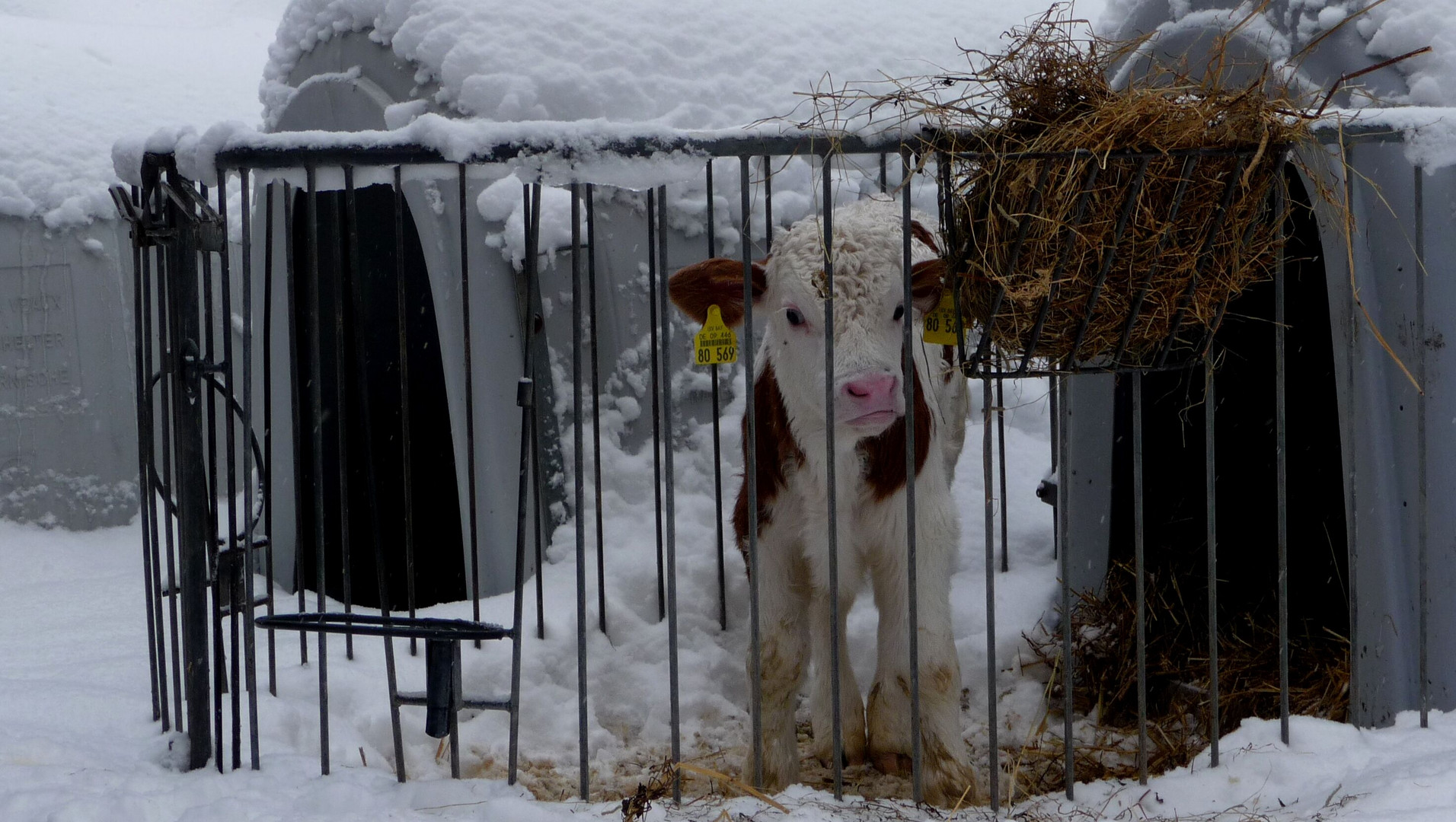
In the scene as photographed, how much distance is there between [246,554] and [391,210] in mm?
3154

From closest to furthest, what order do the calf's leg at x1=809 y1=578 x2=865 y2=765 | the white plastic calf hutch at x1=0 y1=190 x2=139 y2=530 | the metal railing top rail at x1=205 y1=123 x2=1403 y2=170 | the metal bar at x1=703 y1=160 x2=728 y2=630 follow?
the metal railing top rail at x1=205 y1=123 x2=1403 y2=170
the calf's leg at x1=809 y1=578 x2=865 y2=765
the metal bar at x1=703 y1=160 x2=728 y2=630
the white plastic calf hutch at x1=0 y1=190 x2=139 y2=530

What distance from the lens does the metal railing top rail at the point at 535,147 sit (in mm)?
2791

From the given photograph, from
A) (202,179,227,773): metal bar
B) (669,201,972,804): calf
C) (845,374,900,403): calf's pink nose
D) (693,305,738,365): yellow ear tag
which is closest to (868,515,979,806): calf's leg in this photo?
(669,201,972,804): calf

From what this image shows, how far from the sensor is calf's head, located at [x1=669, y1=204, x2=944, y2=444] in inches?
120

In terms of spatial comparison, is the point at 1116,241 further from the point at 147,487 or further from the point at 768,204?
the point at 147,487

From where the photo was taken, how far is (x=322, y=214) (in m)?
5.69

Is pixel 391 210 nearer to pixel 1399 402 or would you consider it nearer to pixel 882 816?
pixel 882 816

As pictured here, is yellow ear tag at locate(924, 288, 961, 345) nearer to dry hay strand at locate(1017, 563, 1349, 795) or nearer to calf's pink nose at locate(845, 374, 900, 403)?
calf's pink nose at locate(845, 374, 900, 403)

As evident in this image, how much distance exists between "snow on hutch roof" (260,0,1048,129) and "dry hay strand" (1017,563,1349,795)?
2569mm

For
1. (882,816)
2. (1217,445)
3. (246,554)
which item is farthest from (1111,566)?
(246,554)

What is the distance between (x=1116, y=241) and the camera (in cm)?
260

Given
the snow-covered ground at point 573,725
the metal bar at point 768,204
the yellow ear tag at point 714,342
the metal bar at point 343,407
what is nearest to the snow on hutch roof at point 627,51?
the metal bar at point 768,204

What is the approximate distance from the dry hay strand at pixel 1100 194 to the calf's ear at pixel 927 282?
1.11 ft

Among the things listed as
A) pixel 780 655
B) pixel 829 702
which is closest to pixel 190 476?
pixel 780 655
